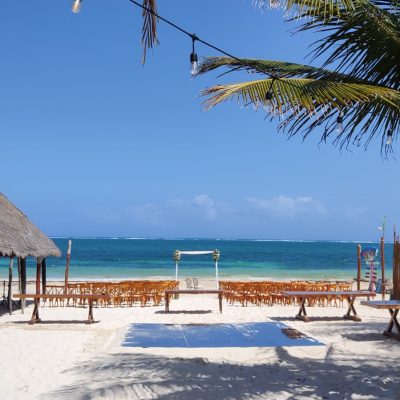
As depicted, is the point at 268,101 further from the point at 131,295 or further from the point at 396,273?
the point at 131,295

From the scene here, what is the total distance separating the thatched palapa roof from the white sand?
1.90 meters

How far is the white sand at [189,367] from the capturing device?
5.16 metres

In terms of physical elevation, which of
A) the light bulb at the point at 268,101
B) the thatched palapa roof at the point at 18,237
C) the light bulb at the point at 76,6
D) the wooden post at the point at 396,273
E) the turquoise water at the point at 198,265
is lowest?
the turquoise water at the point at 198,265

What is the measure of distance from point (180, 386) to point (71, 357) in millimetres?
2141

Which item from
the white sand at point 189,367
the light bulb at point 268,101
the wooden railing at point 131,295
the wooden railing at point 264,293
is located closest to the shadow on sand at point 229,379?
the white sand at point 189,367

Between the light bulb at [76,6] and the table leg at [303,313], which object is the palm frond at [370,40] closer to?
the light bulb at [76,6]

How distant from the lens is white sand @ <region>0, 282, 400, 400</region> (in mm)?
5164

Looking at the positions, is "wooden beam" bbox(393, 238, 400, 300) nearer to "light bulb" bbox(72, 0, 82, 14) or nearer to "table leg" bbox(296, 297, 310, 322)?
"table leg" bbox(296, 297, 310, 322)

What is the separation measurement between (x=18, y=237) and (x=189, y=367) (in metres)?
7.20

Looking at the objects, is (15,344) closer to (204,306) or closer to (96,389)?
(96,389)

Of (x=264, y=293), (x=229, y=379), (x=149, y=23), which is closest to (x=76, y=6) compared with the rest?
(x=149, y=23)

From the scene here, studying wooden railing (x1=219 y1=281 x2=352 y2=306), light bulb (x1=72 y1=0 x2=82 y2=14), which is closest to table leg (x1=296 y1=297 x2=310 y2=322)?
wooden railing (x1=219 y1=281 x2=352 y2=306)

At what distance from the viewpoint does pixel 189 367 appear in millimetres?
6273

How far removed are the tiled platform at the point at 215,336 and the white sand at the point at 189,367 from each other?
1.01 feet
